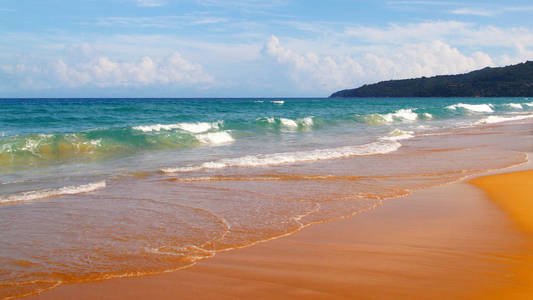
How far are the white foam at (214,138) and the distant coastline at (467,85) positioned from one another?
377 ft

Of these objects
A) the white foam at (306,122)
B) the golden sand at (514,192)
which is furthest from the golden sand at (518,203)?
the white foam at (306,122)

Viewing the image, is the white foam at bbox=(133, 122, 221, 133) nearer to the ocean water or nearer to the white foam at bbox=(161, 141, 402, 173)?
the ocean water

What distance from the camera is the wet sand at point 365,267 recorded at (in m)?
3.68

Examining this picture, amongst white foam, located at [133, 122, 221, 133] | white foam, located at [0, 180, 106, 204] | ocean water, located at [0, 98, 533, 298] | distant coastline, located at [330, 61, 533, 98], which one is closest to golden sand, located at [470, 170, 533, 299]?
ocean water, located at [0, 98, 533, 298]

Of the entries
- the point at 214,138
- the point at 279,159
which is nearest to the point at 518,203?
the point at 279,159

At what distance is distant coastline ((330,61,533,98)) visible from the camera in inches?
4631

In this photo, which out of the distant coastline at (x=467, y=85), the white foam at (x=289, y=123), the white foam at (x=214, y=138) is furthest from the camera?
the distant coastline at (x=467, y=85)

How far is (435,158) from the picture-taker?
12.2 metres

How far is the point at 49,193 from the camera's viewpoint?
25.3 ft

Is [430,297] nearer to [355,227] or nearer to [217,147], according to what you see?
[355,227]

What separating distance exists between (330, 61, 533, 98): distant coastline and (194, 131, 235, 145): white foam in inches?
4530

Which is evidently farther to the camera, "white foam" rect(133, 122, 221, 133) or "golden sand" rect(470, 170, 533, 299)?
"white foam" rect(133, 122, 221, 133)

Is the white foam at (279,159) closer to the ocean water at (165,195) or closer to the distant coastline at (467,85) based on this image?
the ocean water at (165,195)

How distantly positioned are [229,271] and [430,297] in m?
1.73
